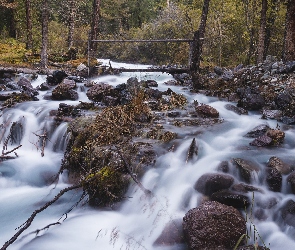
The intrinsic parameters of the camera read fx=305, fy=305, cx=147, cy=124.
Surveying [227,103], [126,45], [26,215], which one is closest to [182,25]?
[126,45]

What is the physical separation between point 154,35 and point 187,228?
24.3m

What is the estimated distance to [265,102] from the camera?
930 cm

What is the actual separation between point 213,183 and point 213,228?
44.9 inches

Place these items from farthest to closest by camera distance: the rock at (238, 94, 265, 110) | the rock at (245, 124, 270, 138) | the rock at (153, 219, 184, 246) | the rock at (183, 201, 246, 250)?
the rock at (238, 94, 265, 110), the rock at (245, 124, 270, 138), the rock at (153, 219, 184, 246), the rock at (183, 201, 246, 250)

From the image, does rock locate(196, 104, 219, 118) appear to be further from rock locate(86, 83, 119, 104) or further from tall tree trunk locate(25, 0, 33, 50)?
tall tree trunk locate(25, 0, 33, 50)

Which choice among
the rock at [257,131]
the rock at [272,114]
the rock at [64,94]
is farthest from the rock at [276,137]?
the rock at [64,94]

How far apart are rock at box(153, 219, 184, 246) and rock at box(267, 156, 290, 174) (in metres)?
2.02

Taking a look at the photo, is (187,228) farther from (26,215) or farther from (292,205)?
(26,215)

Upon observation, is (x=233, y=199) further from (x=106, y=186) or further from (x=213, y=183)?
(x=106, y=186)

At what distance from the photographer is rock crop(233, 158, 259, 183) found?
5.03 m

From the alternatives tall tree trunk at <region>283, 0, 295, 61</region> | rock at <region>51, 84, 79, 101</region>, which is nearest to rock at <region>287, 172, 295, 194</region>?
rock at <region>51, 84, 79, 101</region>

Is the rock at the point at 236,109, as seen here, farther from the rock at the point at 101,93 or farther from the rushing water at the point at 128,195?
the rock at the point at 101,93

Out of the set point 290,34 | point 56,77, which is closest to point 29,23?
point 56,77

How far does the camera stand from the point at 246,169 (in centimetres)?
507
